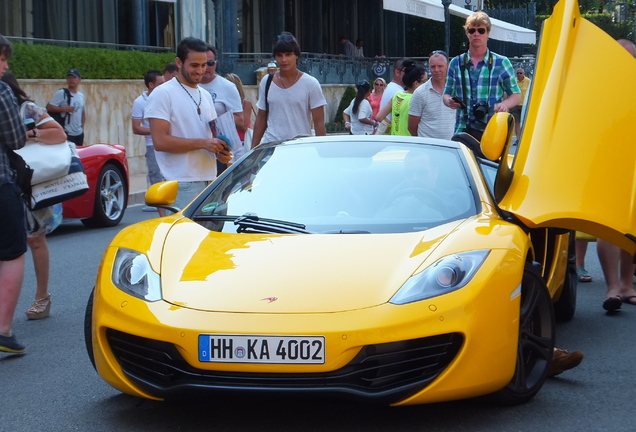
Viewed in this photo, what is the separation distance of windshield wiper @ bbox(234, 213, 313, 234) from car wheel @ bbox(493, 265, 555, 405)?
3.22 ft

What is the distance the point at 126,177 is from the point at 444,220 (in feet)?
28.0

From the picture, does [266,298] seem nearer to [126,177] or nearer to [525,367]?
[525,367]

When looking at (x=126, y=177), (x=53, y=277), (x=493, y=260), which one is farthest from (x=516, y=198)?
(x=126, y=177)

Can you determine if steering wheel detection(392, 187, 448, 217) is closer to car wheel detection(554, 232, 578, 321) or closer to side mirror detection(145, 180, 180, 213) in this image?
side mirror detection(145, 180, 180, 213)

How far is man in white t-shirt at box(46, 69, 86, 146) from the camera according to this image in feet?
59.9

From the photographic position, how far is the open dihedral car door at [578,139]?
5242mm

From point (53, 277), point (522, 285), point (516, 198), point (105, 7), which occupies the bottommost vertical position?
point (53, 277)

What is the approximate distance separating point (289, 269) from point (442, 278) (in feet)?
2.02

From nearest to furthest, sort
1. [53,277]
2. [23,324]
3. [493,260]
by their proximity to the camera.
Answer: [493,260]
[23,324]
[53,277]

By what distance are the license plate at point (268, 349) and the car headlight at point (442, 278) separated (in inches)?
14.6

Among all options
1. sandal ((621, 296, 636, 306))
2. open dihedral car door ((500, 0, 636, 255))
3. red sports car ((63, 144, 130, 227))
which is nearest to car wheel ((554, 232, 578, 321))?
sandal ((621, 296, 636, 306))

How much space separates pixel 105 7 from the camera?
2534 centimetres

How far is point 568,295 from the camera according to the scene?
6691 millimetres

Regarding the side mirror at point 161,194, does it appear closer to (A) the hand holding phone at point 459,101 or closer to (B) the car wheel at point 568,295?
(B) the car wheel at point 568,295
